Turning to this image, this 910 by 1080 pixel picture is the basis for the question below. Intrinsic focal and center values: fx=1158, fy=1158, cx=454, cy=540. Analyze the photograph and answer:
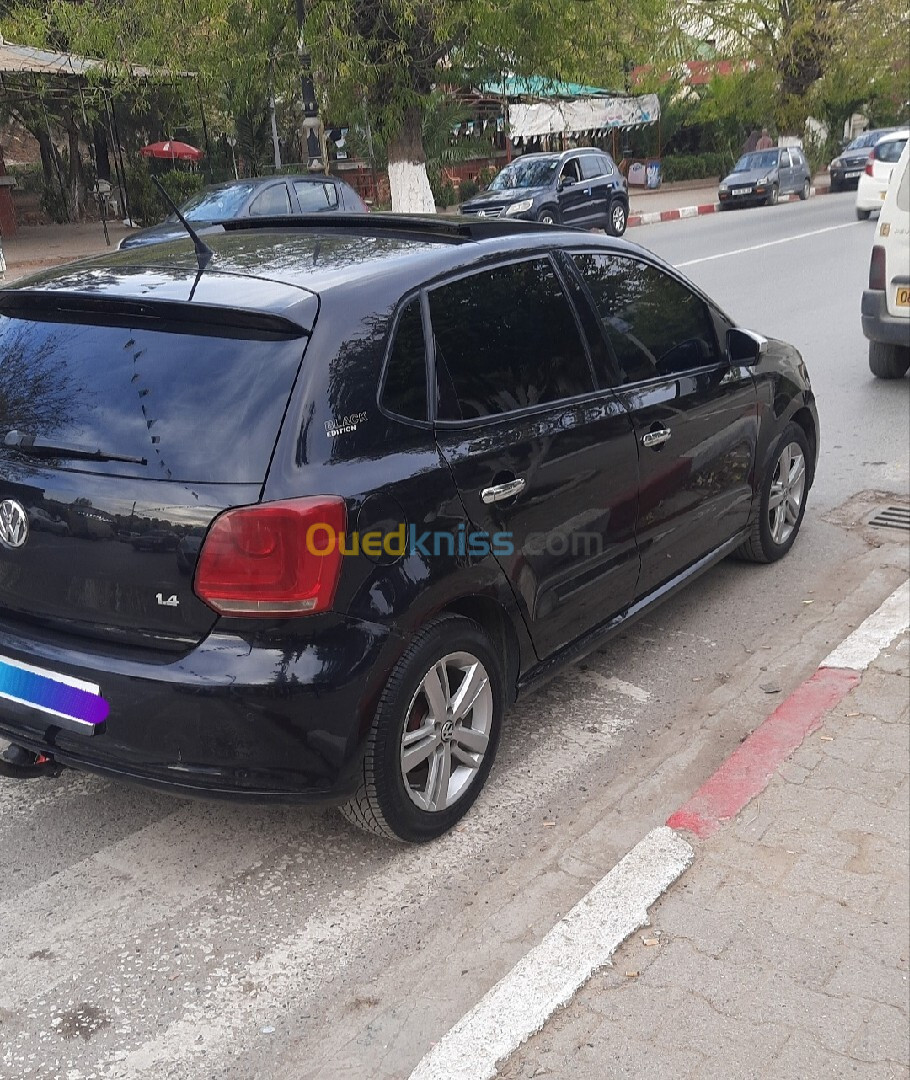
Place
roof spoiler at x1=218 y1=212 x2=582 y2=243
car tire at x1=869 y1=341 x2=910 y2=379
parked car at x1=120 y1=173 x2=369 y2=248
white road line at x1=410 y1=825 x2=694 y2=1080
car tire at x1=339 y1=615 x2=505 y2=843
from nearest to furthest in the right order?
1. white road line at x1=410 y1=825 x2=694 y2=1080
2. car tire at x1=339 y1=615 x2=505 y2=843
3. roof spoiler at x1=218 y1=212 x2=582 y2=243
4. car tire at x1=869 y1=341 x2=910 y2=379
5. parked car at x1=120 y1=173 x2=369 y2=248

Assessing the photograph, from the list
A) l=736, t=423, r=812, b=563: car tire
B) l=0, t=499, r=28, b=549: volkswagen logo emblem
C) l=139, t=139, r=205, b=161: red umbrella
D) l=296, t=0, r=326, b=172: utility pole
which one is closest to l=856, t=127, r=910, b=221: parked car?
l=296, t=0, r=326, b=172: utility pole

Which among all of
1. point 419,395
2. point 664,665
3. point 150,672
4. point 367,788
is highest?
point 419,395

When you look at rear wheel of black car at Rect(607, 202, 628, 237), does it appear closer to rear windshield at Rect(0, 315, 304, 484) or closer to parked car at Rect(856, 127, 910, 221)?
parked car at Rect(856, 127, 910, 221)

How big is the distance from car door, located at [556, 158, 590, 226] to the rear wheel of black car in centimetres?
106

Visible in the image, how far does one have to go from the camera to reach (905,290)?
8.64 m

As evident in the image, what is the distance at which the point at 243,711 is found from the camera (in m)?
2.88

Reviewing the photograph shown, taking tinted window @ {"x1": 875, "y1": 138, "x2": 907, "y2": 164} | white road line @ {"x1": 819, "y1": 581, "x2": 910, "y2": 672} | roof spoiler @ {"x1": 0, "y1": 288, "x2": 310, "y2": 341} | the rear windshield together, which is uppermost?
tinted window @ {"x1": 875, "y1": 138, "x2": 907, "y2": 164}

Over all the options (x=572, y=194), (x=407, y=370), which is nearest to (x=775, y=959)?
(x=407, y=370)

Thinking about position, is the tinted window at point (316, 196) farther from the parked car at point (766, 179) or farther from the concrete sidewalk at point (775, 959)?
the parked car at point (766, 179)

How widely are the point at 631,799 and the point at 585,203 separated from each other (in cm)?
2111

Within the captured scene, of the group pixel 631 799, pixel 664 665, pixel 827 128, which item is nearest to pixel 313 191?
pixel 664 665

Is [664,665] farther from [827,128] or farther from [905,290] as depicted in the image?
[827,128]

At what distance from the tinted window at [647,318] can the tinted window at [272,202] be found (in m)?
11.5

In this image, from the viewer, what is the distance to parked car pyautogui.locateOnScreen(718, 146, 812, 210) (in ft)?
100
